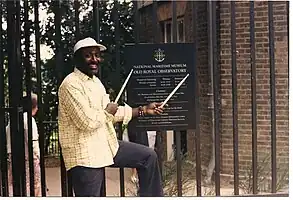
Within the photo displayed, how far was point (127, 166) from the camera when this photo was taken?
452 cm

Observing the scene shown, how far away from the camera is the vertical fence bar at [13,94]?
444 cm

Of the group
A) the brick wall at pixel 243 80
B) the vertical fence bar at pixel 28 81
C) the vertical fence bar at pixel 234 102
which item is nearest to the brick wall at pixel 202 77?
the brick wall at pixel 243 80

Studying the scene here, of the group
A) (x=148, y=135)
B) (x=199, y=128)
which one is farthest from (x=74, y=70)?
(x=199, y=128)

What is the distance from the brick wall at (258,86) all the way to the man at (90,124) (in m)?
1.04

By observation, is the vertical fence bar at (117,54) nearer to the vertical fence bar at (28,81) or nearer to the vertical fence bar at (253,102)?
the vertical fence bar at (28,81)

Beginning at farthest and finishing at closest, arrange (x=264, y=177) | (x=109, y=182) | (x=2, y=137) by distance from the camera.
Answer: (x=264, y=177) < (x=109, y=182) < (x=2, y=137)

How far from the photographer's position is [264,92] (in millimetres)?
5020

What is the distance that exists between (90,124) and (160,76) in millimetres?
628

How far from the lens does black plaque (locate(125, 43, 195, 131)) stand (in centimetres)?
439

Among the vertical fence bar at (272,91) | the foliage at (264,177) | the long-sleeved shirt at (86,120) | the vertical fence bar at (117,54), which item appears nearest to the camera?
the long-sleeved shirt at (86,120)

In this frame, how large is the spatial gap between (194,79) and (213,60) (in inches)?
10.4

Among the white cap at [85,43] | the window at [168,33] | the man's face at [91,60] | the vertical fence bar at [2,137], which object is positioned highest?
the window at [168,33]

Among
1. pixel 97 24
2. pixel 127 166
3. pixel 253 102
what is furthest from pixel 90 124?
pixel 253 102

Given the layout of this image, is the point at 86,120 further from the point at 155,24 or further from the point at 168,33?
the point at 168,33
